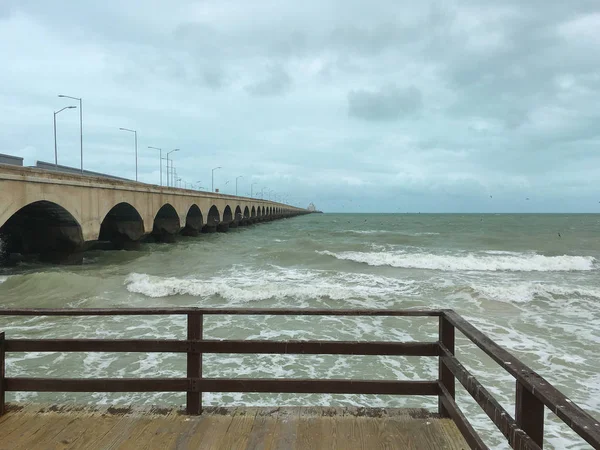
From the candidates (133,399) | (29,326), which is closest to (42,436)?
(133,399)

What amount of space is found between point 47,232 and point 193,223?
925 inches

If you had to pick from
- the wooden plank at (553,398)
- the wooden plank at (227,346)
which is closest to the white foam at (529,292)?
the wooden plank at (227,346)

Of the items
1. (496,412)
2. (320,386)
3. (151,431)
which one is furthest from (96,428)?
(496,412)

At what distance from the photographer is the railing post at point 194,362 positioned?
3.54 meters

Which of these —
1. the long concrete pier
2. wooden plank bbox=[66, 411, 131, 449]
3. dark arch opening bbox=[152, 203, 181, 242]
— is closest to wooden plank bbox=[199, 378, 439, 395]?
wooden plank bbox=[66, 411, 131, 449]

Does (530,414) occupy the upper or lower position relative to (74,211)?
lower

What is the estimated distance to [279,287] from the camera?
14320mm

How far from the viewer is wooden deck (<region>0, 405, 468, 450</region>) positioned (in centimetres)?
317

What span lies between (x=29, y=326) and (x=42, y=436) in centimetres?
738

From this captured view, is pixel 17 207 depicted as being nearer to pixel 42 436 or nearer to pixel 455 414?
pixel 42 436

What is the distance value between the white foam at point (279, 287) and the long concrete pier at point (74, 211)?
5725 mm

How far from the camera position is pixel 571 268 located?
22.5 meters

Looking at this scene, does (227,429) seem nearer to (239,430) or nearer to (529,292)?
(239,430)

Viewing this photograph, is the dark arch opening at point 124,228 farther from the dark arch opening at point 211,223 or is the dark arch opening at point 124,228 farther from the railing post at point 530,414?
the railing post at point 530,414
